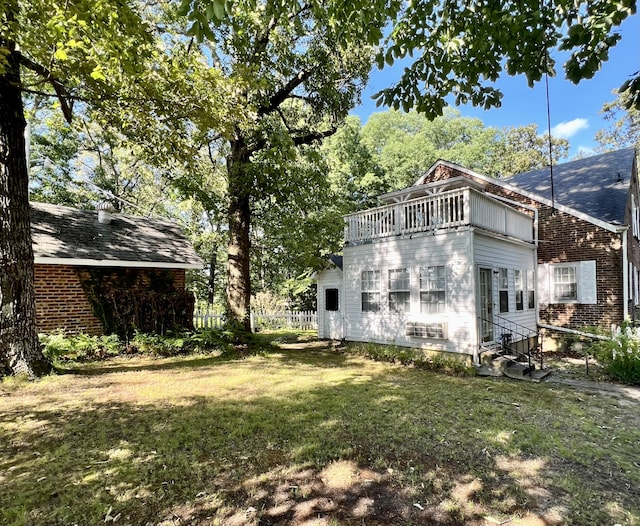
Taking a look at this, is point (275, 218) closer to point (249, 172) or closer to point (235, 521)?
point (249, 172)

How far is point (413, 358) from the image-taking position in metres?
9.80

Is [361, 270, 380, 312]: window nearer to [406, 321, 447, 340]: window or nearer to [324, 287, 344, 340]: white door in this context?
[406, 321, 447, 340]: window

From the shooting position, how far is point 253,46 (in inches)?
440

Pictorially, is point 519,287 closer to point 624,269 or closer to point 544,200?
point 624,269

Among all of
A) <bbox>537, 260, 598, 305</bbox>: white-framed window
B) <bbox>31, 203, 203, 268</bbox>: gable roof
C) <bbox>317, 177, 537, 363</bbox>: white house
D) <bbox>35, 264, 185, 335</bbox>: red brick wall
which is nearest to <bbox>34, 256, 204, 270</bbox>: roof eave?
<bbox>31, 203, 203, 268</bbox>: gable roof

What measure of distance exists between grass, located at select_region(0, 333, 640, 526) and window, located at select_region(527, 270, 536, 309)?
18.0ft

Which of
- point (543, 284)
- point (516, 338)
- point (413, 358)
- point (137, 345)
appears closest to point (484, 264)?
point (516, 338)

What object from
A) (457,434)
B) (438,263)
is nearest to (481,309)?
(438,263)

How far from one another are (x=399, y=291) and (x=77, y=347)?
8715 mm

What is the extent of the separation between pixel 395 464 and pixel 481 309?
22.0 feet

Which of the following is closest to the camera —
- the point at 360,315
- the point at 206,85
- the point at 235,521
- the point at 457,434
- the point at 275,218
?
the point at 235,521

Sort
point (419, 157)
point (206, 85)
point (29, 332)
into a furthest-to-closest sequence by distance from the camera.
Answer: point (419, 157)
point (206, 85)
point (29, 332)

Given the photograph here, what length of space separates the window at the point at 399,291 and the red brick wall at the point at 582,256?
5.82 meters

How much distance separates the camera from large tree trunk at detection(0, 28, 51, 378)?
680 centimetres
